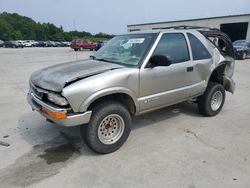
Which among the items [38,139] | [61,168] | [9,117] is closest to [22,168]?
[61,168]

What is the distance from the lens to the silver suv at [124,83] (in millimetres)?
3096

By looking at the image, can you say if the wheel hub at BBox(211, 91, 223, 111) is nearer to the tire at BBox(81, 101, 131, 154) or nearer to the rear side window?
the rear side window

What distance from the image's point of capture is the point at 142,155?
346cm

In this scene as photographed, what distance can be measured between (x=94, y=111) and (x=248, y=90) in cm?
618

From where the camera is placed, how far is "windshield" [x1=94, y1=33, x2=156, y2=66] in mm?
3807

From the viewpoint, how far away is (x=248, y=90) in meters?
7.56

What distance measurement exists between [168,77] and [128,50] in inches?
32.9

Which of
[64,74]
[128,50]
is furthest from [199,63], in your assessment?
[64,74]

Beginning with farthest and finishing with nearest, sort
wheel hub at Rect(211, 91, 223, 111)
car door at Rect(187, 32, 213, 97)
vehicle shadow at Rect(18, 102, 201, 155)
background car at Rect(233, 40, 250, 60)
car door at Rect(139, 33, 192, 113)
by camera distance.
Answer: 1. background car at Rect(233, 40, 250, 60)
2. wheel hub at Rect(211, 91, 223, 111)
3. car door at Rect(187, 32, 213, 97)
4. vehicle shadow at Rect(18, 102, 201, 155)
5. car door at Rect(139, 33, 192, 113)

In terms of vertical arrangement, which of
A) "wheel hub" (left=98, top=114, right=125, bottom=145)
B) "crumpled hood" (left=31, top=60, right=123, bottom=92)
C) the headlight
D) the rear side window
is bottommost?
"wheel hub" (left=98, top=114, right=125, bottom=145)

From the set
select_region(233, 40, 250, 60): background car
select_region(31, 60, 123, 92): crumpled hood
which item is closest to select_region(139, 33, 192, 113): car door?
select_region(31, 60, 123, 92): crumpled hood

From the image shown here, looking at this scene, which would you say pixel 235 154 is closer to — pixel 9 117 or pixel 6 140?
pixel 6 140

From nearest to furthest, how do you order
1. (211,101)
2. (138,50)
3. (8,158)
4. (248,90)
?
(8,158)
(138,50)
(211,101)
(248,90)

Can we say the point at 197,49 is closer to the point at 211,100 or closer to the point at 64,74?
the point at 211,100
